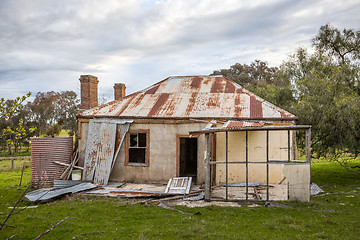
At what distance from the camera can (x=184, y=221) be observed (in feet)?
30.1

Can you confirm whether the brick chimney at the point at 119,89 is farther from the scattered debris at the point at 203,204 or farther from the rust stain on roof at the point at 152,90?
the scattered debris at the point at 203,204

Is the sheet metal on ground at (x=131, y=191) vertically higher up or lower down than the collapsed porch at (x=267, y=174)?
lower down

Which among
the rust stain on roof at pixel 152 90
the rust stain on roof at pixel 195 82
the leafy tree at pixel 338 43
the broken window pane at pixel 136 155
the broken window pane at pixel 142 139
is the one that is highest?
the leafy tree at pixel 338 43

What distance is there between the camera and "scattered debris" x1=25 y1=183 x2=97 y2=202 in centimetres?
1225

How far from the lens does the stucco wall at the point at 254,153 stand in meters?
14.6

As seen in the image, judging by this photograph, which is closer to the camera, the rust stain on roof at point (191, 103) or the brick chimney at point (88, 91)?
the rust stain on roof at point (191, 103)

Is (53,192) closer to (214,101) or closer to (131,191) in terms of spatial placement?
(131,191)

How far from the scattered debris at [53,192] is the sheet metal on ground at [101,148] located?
1.04 meters

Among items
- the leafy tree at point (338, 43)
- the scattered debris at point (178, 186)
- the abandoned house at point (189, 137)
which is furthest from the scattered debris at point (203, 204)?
the leafy tree at point (338, 43)

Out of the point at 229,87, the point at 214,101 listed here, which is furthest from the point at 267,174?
the point at 229,87

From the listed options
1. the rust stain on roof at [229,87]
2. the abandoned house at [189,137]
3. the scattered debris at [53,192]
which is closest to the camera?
the scattered debris at [53,192]

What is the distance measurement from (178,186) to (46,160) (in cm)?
680

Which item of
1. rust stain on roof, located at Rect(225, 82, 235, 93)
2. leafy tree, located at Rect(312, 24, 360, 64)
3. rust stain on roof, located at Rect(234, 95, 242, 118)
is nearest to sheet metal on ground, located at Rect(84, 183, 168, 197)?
rust stain on roof, located at Rect(234, 95, 242, 118)

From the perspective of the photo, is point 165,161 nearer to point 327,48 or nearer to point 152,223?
point 152,223
